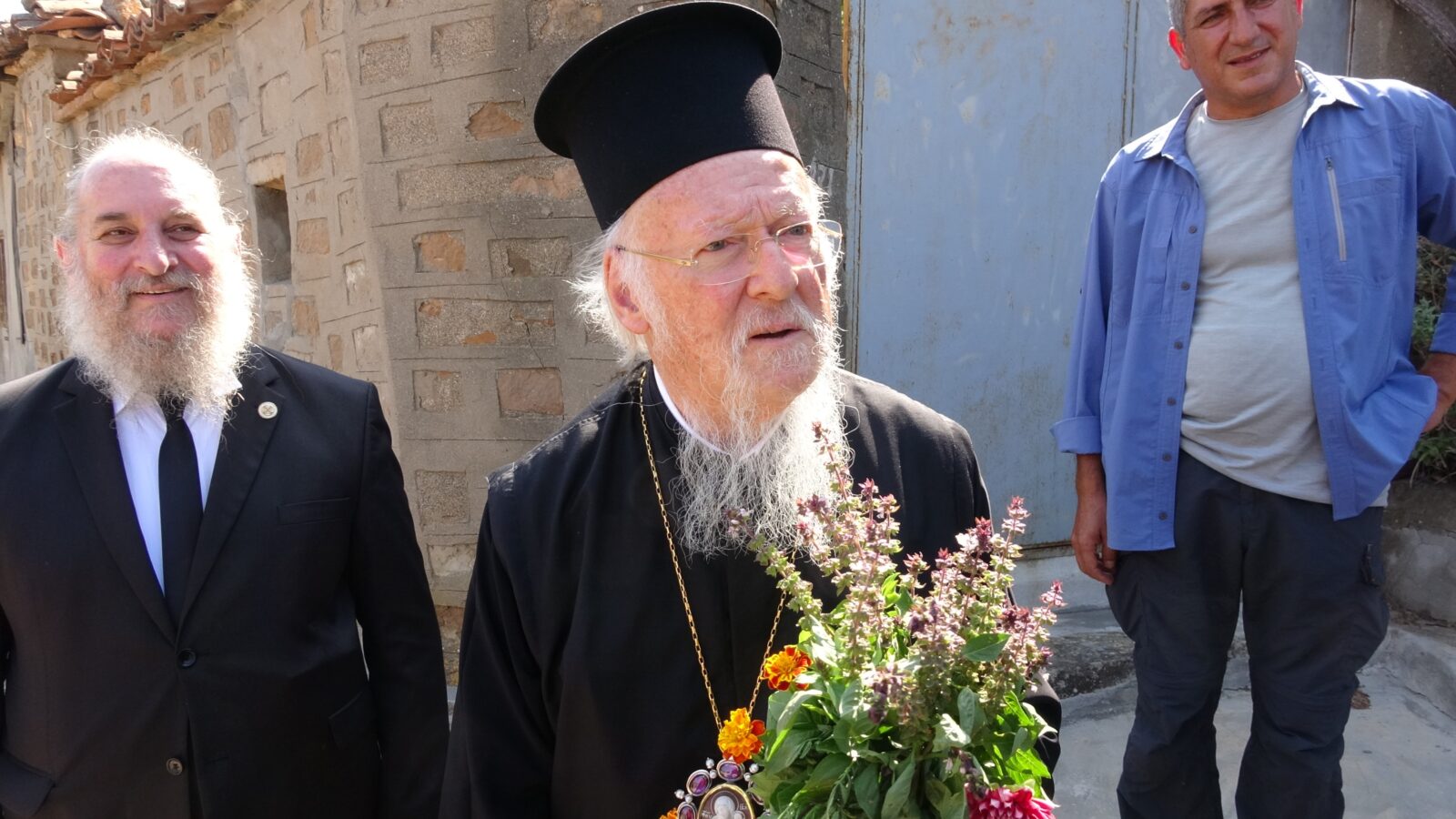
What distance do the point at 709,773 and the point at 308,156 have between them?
4.13 metres

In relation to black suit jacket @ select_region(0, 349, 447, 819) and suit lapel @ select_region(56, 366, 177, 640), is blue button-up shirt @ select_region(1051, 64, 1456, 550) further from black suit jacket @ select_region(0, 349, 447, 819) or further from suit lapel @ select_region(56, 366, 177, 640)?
suit lapel @ select_region(56, 366, 177, 640)

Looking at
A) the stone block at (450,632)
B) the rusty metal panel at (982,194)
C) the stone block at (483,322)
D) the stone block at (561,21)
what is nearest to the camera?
the stone block at (561,21)

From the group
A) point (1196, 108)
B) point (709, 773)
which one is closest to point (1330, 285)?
point (1196, 108)

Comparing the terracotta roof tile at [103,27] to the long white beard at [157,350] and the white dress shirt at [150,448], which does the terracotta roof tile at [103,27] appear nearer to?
the long white beard at [157,350]

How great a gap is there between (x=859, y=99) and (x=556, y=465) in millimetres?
3006

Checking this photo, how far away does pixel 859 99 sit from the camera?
4.50m

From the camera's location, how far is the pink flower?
1.18 meters

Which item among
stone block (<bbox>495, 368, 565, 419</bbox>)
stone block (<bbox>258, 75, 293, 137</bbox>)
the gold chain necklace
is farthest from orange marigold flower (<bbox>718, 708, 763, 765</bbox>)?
stone block (<bbox>258, 75, 293, 137</bbox>)

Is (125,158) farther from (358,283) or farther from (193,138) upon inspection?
(193,138)

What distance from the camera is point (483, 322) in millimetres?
4133

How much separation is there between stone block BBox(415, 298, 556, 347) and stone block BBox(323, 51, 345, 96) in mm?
1100

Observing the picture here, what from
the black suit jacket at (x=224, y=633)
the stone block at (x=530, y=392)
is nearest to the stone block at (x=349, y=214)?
the stone block at (x=530, y=392)

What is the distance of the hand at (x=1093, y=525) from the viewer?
2.97 m

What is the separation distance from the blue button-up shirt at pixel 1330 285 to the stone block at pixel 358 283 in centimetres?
306
